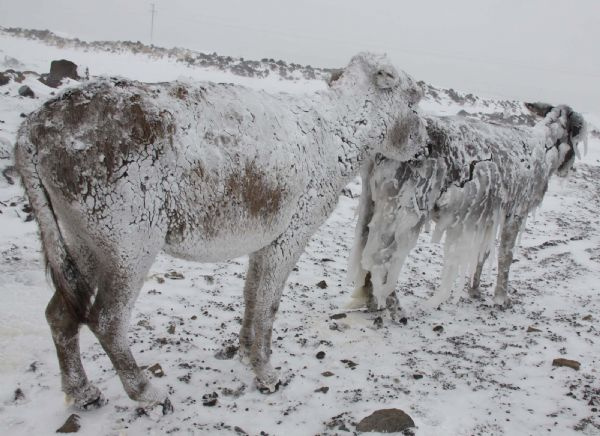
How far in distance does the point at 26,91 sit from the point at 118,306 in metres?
8.63

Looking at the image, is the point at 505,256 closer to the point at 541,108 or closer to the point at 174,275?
the point at 541,108

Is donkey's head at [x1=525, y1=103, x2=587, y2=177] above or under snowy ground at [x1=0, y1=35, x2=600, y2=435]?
above

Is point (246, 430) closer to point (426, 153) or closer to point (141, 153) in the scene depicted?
point (141, 153)

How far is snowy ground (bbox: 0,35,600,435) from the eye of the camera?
9.78 feet

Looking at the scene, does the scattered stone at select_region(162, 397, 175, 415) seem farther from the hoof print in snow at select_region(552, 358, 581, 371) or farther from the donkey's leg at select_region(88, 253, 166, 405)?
the hoof print in snow at select_region(552, 358, 581, 371)

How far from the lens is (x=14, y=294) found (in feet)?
13.4

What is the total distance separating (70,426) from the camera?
2.71 meters

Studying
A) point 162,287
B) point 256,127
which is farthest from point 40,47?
point 256,127

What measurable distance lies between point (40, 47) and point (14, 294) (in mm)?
22191

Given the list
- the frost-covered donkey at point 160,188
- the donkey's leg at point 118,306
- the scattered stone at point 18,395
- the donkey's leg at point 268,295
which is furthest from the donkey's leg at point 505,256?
the scattered stone at point 18,395

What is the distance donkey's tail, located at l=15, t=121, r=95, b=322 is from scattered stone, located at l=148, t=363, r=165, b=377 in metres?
0.87

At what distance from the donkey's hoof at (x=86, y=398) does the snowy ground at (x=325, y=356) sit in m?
0.07

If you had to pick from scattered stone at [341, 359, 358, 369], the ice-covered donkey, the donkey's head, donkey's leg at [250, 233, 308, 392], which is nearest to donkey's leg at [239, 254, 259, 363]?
donkey's leg at [250, 233, 308, 392]

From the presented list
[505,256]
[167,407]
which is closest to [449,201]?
[505,256]
